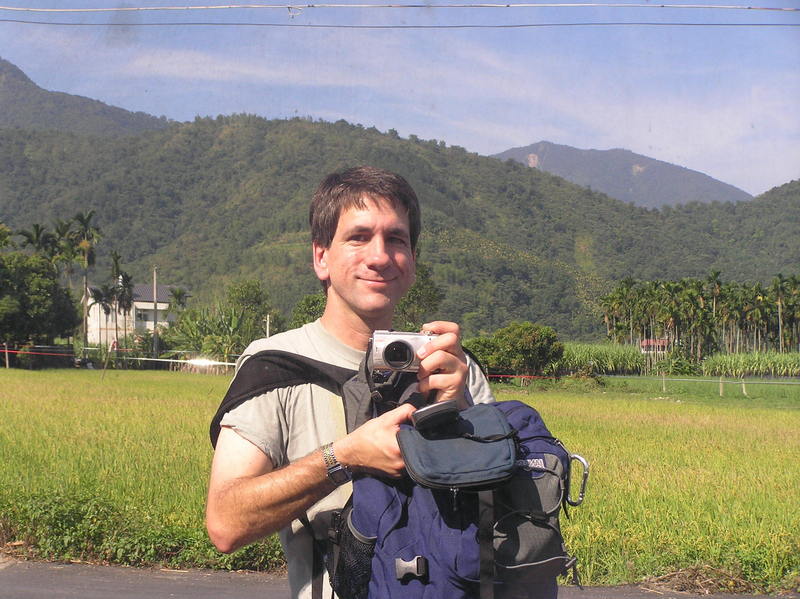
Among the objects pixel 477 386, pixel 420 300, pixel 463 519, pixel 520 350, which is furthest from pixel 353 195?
pixel 420 300

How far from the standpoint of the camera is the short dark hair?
2.42 metres

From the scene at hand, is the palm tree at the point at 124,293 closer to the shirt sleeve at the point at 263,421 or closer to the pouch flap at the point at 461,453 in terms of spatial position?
the shirt sleeve at the point at 263,421

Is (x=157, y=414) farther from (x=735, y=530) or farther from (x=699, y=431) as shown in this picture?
(x=735, y=530)

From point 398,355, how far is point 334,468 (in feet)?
0.99

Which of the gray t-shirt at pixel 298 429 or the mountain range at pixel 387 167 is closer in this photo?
the gray t-shirt at pixel 298 429

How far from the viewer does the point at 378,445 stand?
196cm

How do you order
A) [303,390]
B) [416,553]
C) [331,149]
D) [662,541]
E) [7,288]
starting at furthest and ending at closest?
[331,149], [7,288], [662,541], [303,390], [416,553]

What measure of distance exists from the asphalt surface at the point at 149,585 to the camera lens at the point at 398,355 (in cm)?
372

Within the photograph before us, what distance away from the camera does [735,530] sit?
6418 millimetres

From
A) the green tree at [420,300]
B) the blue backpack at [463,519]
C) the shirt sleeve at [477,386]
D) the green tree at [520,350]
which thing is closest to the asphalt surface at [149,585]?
the shirt sleeve at [477,386]

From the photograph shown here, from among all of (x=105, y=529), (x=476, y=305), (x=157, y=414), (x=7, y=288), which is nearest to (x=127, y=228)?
(x=476, y=305)

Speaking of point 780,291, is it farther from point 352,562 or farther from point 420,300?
point 352,562

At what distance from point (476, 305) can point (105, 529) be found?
8801cm

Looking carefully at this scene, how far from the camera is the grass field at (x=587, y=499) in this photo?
5.96m
